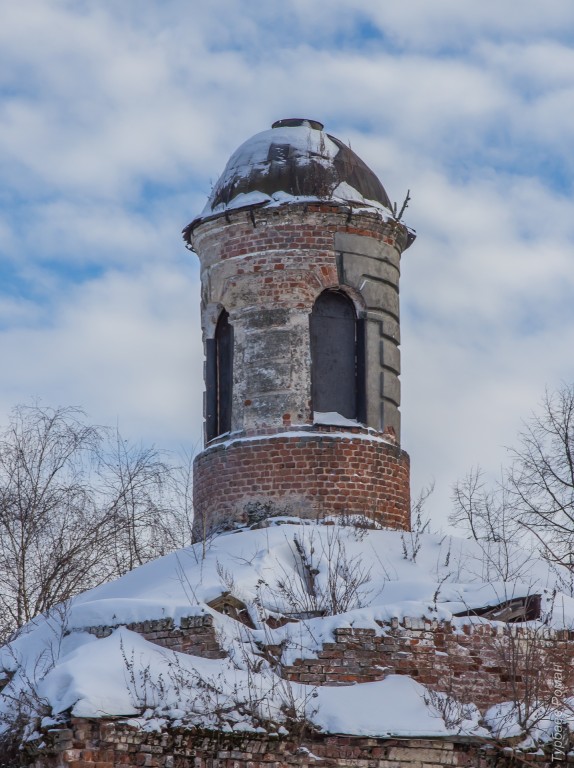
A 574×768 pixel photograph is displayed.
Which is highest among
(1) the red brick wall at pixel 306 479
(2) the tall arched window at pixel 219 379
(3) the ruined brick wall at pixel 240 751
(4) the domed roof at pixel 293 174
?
(4) the domed roof at pixel 293 174

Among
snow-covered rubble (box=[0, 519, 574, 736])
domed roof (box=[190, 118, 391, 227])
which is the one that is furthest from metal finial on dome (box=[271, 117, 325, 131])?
snow-covered rubble (box=[0, 519, 574, 736])

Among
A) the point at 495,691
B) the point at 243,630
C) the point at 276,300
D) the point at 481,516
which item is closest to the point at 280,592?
the point at 243,630

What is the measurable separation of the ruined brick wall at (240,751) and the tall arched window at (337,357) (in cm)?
494

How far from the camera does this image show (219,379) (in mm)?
16953

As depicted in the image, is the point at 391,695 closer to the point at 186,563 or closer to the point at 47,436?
the point at 186,563

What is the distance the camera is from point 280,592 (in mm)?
13648

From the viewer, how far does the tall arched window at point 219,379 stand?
660 inches

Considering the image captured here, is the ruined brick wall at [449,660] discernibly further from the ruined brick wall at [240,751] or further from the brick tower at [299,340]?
the brick tower at [299,340]

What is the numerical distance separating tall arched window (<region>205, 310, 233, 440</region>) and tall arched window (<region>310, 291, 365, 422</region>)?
1.07 m

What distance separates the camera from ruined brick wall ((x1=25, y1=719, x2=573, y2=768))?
11258mm

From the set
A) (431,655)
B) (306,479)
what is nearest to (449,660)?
(431,655)

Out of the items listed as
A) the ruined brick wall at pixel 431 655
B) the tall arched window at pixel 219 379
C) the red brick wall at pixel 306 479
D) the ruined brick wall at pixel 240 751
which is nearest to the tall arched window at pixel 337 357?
the red brick wall at pixel 306 479

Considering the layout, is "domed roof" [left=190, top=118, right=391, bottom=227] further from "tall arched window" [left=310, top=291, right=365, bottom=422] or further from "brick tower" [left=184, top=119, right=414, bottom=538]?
"tall arched window" [left=310, top=291, right=365, bottom=422]

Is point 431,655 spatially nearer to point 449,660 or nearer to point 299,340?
point 449,660
